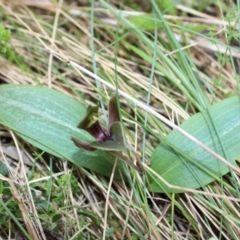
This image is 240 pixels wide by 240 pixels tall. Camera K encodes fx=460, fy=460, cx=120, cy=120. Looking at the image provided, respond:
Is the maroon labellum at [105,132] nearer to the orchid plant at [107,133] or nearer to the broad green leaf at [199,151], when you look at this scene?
the orchid plant at [107,133]

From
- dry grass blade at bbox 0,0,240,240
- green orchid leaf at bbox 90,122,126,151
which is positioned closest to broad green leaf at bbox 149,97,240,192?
dry grass blade at bbox 0,0,240,240

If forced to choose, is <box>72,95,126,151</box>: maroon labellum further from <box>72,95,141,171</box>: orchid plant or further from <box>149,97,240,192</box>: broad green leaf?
<box>149,97,240,192</box>: broad green leaf

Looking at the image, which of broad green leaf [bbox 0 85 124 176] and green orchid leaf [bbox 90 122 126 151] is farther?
broad green leaf [bbox 0 85 124 176]

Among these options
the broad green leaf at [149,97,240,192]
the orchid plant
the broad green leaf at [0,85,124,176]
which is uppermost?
the broad green leaf at [149,97,240,192]

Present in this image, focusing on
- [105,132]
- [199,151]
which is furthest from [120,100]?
[199,151]

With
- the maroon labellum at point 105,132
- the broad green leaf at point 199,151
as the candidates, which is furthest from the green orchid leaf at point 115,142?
the broad green leaf at point 199,151

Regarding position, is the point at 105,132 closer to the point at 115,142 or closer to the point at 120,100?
the point at 115,142
